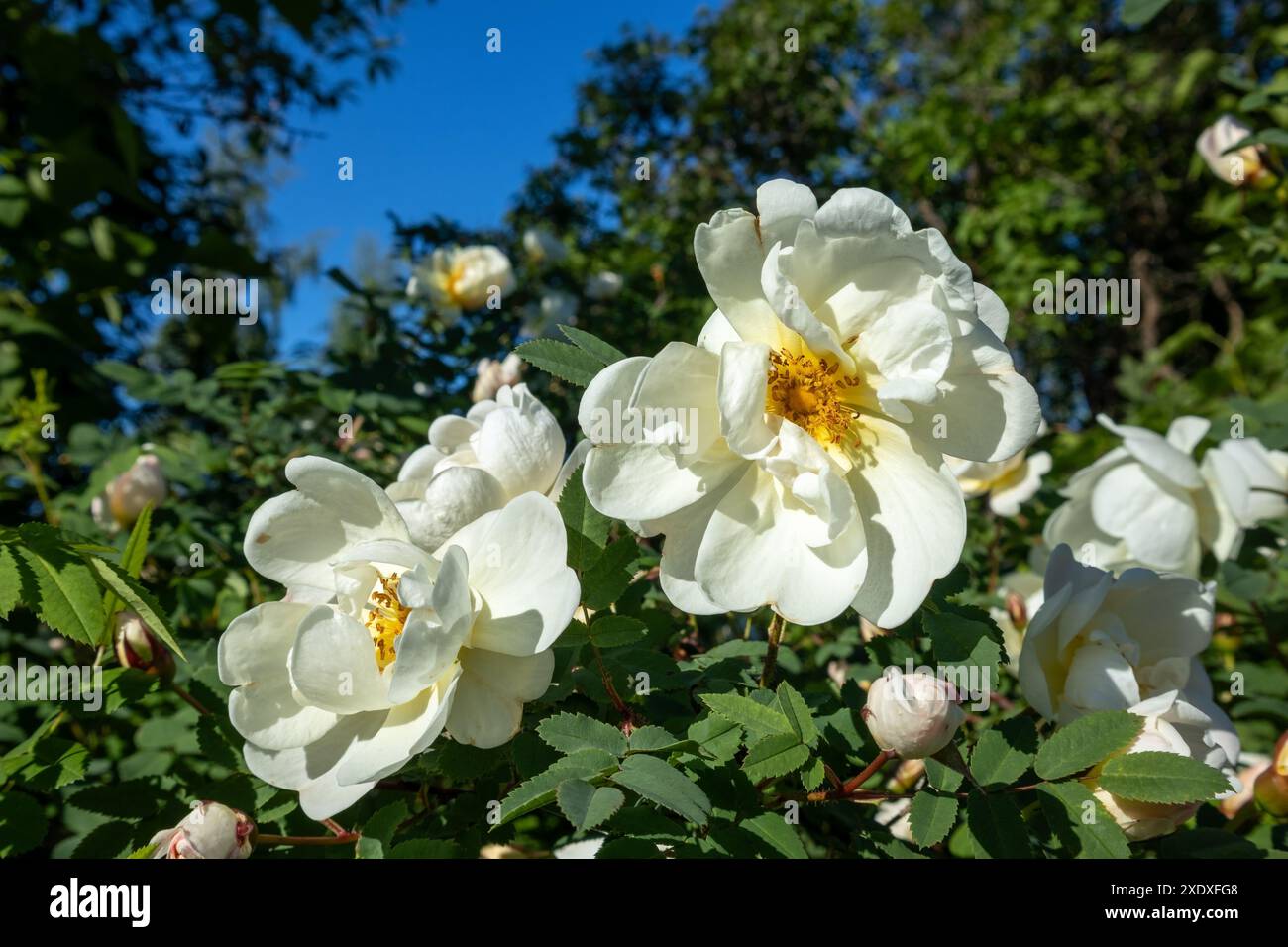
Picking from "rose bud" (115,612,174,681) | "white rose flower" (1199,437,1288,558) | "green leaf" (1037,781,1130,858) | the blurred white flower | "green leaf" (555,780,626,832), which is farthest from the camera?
the blurred white flower

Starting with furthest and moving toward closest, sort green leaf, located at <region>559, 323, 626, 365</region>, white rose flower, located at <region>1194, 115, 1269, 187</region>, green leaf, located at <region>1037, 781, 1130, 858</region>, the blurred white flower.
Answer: the blurred white flower
white rose flower, located at <region>1194, 115, 1269, 187</region>
green leaf, located at <region>559, 323, 626, 365</region>
green leaf, located at <region>1037, 781, 1130, 858</region>

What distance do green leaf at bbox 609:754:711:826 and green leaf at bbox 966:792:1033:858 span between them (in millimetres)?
252

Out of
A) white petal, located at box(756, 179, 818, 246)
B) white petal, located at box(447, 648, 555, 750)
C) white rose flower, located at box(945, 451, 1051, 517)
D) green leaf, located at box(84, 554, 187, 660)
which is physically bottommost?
white petal, located at box(447, 648, 555, 750)

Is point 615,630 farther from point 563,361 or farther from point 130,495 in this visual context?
point 130,495

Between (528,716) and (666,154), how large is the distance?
12.8 ft

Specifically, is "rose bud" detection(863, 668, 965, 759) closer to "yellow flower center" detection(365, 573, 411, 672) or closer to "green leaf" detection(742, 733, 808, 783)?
"green leaf" detection(742, 733, 808, 783)

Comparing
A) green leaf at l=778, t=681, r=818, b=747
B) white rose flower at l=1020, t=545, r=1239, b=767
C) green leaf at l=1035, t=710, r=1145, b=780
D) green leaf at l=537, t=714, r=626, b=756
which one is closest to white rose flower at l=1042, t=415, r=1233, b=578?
white rose flower at l=1020, t=545, r=1239, b=767

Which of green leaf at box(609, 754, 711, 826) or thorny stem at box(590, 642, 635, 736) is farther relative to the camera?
thorny stem at box(590, 642, 635, 736)

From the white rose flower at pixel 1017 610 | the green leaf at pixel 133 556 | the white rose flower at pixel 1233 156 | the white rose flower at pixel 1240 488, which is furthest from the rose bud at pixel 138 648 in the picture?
the white rose flower at pixel 1233 156

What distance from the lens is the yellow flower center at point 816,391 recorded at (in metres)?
0.81

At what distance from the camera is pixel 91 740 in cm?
129

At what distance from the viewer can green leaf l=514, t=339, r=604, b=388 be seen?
2.70 ft

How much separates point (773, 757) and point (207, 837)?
1.60 feet
